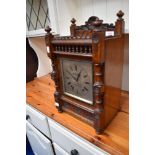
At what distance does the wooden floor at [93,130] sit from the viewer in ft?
2.01

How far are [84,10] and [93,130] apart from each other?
2.54 feet

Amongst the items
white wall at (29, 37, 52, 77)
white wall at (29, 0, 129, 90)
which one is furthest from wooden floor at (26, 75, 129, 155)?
white wall at (29, 37, 52, 77)

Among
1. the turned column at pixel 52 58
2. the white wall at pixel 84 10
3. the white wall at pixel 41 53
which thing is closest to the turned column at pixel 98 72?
the turned column at pixel 52 58

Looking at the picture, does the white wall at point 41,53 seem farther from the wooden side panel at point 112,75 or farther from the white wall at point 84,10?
the wooden side panel at point 112,75

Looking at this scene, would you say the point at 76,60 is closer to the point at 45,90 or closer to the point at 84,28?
the point at 84,28

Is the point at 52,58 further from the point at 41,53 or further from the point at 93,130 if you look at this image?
the point at 41,53

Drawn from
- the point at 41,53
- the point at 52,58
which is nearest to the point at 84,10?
the point at 52,58

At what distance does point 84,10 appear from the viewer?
1.06 metres

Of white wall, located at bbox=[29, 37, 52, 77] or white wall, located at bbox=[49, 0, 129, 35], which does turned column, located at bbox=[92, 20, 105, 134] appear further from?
white wall, located at bbox=[29, 37, 52, 77]

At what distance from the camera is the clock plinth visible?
577 mm
